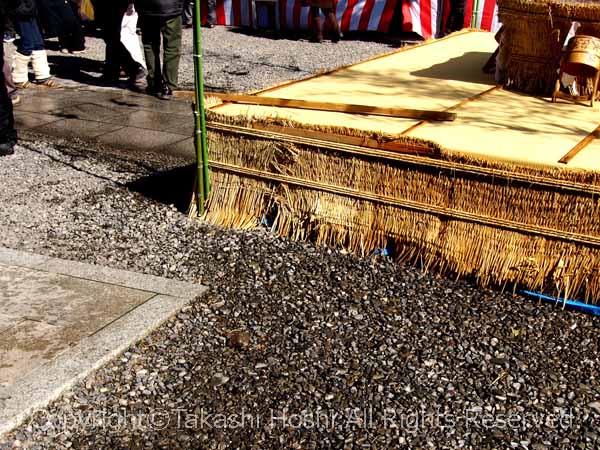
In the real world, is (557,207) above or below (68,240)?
above

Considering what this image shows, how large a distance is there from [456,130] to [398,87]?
1235 mm

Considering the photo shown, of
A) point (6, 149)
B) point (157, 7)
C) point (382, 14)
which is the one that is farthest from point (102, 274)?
point (382, 14)

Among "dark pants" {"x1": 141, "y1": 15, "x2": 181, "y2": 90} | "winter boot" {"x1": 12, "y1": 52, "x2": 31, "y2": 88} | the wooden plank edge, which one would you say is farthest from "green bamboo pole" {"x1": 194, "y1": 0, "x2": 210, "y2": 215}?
"winter boot" {"x1": 12, "y1": 52, "x2": 31, "y2": 88}

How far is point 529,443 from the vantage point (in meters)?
2.76

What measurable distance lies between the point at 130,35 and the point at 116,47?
1.56 feet

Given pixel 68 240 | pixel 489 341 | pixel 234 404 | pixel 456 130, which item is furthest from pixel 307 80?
pixel 234 404

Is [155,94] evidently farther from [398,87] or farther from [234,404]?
[234,404]

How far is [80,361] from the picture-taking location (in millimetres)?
3172

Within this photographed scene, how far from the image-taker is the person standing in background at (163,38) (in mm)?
7648

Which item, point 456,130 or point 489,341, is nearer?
point 489,341

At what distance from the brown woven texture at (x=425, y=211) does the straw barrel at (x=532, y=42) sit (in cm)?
179

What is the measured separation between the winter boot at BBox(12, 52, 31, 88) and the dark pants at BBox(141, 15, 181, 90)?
1403 millimetres

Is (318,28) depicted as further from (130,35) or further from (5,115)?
(5,115)

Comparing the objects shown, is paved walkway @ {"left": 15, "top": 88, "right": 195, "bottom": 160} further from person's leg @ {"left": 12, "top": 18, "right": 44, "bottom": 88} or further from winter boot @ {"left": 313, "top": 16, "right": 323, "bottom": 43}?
winter boot @ {"left": 313, "top": 16, "right": 323, "bottom": 43}
